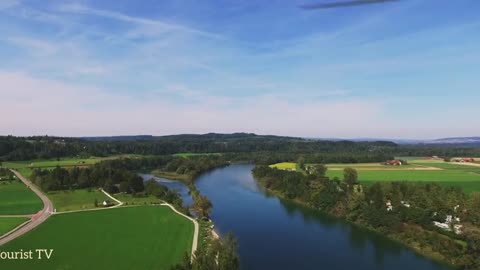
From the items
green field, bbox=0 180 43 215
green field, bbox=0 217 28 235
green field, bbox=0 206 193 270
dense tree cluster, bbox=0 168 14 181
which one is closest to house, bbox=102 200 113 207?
green field, bbox=0 206 193 270

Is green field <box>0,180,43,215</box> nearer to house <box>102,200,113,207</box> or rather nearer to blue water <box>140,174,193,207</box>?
house <box>102,200,113,207</box>

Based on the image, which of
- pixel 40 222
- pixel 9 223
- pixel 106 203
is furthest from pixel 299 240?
pixel 9 223

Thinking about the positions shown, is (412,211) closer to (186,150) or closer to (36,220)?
(36,220)

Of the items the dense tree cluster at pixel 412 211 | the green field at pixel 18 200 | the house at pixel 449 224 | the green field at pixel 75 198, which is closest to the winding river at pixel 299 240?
the dense tree cluster at pixel 412 211

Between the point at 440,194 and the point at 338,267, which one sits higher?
the point at 440,194

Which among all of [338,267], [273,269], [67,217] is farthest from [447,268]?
[67,217]

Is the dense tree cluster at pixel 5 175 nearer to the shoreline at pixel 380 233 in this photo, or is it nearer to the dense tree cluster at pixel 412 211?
the shoreline at pixel 380 233

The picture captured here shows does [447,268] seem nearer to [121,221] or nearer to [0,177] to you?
[121,221]
